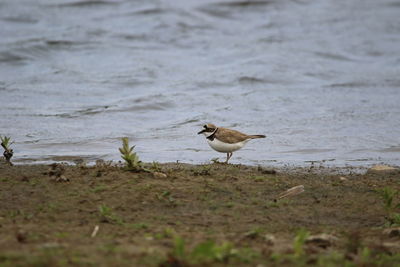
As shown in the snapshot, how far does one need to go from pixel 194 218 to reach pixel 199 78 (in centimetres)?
1148

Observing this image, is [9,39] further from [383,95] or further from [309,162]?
[309,162]

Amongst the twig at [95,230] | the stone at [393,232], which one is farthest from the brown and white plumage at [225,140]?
the twig at [95,230]

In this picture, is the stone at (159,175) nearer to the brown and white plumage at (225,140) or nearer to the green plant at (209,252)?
the brown and white plumage at (225,140)

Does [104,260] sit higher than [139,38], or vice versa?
[139,38]

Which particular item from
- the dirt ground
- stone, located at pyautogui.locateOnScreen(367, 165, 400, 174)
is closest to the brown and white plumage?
the dirt ground

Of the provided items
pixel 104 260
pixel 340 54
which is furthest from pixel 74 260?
pixel 340 54

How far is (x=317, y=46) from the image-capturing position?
21.4m

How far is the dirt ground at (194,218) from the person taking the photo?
15.5 feet

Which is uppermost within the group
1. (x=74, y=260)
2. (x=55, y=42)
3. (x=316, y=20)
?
(x=316, y=20)

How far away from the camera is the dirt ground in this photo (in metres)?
4.73

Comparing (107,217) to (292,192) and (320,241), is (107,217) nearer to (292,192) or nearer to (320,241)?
(320,241)

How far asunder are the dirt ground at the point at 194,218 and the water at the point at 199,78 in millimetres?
2425

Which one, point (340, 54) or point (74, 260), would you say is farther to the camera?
point (340, 54)

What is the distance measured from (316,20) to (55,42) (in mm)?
9435
